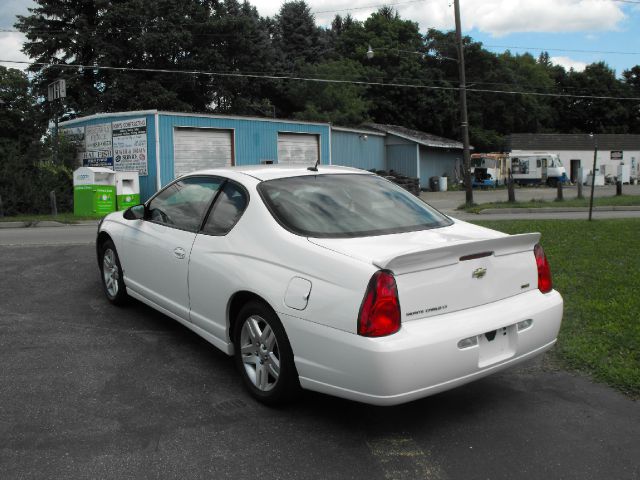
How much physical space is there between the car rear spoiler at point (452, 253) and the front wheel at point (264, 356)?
2.71ft

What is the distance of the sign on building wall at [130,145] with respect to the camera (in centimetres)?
2241

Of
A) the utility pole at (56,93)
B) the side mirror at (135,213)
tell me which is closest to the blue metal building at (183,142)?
the utility pole at (56,93)

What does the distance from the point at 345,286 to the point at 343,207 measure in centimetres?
107

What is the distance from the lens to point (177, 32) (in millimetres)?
38906

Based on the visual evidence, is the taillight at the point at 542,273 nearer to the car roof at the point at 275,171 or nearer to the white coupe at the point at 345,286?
the white coupe at the point at 345,286

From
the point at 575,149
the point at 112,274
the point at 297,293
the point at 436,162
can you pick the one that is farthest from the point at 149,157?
the point at 575,149

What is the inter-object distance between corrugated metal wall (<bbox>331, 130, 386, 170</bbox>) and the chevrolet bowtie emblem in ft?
90.0

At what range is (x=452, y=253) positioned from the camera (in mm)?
3438

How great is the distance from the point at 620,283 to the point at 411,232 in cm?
380

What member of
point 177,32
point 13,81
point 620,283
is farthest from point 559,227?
point 177,32

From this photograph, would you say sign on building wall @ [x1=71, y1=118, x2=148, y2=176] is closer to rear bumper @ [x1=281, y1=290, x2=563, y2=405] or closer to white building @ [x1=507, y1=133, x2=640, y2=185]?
rear bumper @ [x1=281, y1=290, x2=563, y2=405]

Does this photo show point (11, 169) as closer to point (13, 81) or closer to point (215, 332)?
point (13, 81)

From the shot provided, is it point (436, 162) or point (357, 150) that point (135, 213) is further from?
point (436, 162)

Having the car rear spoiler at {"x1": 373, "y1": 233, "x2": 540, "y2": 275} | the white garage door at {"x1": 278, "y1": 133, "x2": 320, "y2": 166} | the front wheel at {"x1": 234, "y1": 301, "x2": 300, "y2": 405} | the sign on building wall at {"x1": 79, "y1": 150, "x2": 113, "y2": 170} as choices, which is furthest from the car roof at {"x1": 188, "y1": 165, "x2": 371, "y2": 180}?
the white garage door at {"x1": 278, "y1": 133, "x2": 320, "y2": 166}
